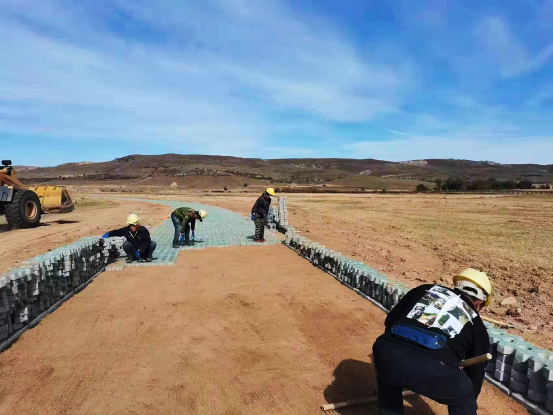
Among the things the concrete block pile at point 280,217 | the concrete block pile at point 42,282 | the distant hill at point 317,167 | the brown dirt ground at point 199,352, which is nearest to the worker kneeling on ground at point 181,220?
the concrete block pile at point 42,282

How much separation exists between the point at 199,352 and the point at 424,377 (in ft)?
9.07

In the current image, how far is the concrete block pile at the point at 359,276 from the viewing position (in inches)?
220

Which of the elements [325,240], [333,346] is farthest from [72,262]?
[325,240]

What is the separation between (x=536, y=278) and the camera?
8.07m

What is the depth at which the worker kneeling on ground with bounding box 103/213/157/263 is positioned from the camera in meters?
8.07

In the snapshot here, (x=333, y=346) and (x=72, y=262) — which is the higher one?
(x=72, y=262)

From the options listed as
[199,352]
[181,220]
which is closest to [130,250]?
[181,220]

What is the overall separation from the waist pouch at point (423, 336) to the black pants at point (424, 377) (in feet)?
0.23

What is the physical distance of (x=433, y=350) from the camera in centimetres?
246

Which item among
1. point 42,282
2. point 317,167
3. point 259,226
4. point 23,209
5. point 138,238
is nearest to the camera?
point 42,282

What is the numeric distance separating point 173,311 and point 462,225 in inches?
611

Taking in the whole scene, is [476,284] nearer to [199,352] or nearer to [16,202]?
[199,352]

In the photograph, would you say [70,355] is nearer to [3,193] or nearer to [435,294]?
[435,294]

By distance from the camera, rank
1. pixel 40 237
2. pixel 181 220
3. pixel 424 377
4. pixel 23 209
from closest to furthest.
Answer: pixel 424 377
pixel 181 220
pixel 40 237
pixel 23 209
